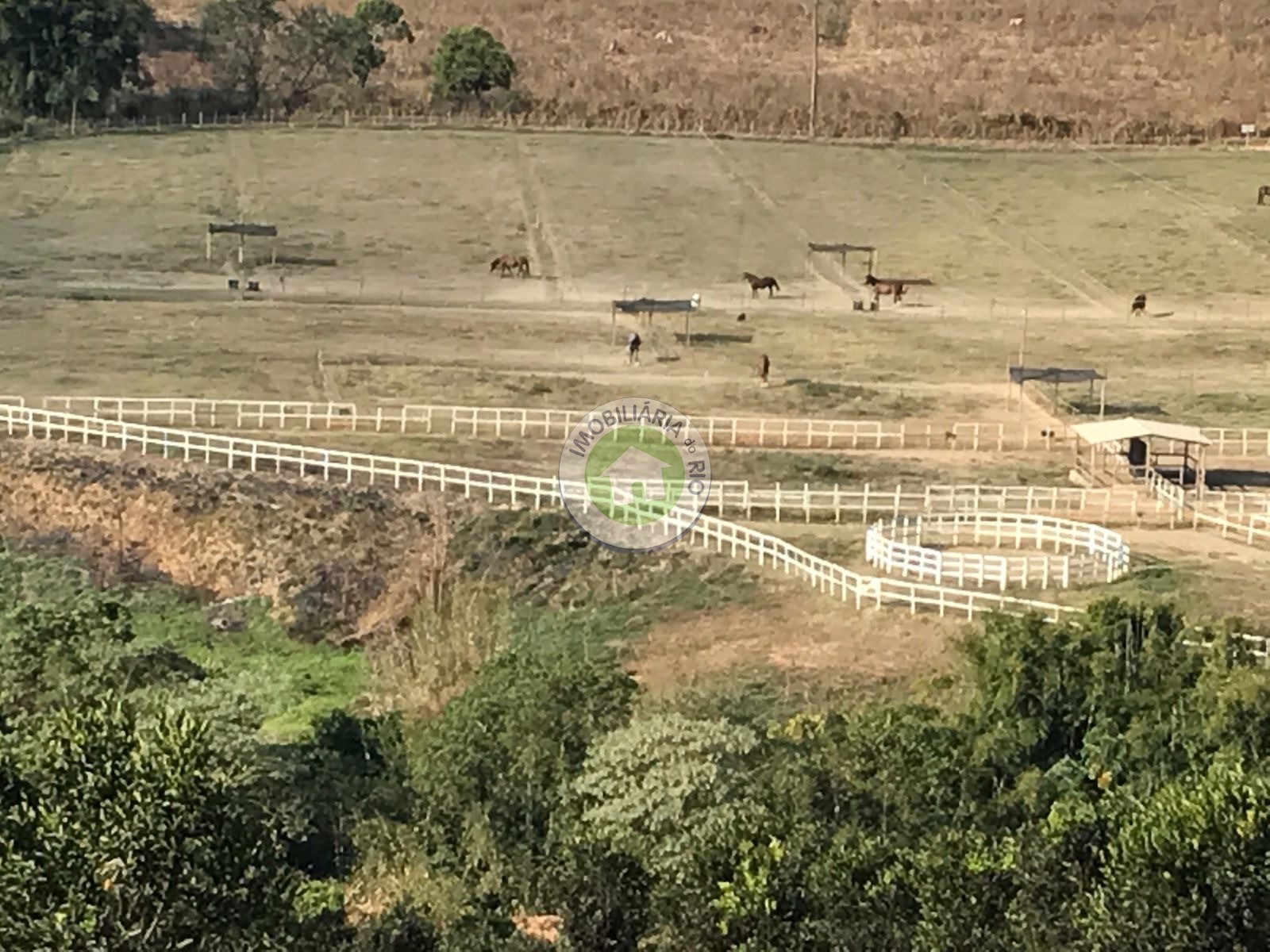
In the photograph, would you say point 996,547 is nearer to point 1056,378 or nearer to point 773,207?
point 1056,378

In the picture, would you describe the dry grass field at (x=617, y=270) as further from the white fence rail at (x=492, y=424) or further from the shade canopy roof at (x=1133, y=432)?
the shade canopy roof at (x=1133, y=432)

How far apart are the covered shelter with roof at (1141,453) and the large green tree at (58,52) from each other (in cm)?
5116

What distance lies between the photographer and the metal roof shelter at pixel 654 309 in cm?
6197

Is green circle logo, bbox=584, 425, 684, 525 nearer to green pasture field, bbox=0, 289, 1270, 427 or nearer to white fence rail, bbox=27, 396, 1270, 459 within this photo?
white fence rail, bbox=27, 396, 1270, 459

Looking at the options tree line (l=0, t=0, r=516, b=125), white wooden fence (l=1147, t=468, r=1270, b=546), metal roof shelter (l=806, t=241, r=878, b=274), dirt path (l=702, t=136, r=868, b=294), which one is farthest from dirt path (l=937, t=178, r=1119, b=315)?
white wooden fence (l=1147, t=468, r=1270, b=546)

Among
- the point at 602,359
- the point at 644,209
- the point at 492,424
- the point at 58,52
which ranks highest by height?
the point at 58,52

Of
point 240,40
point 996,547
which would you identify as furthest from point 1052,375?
point 240,40

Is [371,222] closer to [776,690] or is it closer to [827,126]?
[827,126]

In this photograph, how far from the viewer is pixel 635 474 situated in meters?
47.2

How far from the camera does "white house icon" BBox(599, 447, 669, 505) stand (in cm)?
4419

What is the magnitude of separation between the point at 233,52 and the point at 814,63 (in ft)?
75.0

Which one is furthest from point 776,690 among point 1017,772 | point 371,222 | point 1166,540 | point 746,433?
point 371,222

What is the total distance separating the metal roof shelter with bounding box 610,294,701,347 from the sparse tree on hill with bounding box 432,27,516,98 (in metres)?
33.6

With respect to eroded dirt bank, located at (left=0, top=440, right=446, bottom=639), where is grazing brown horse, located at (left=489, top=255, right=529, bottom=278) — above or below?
above
